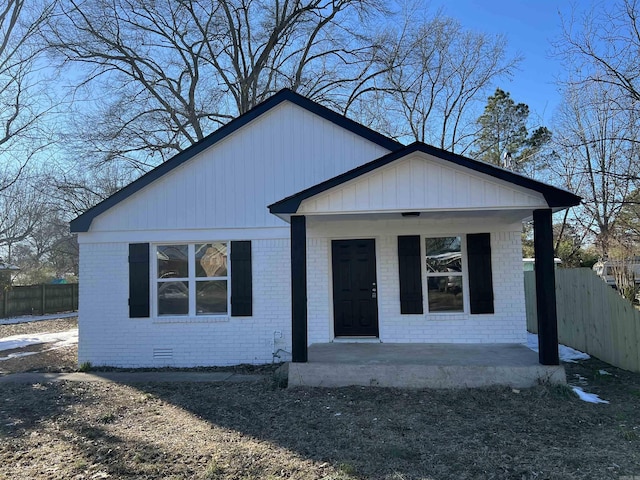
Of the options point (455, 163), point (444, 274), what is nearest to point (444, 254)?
point (444, 274)

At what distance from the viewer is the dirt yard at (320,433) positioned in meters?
4.25

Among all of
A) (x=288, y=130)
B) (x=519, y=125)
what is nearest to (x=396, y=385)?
(x=288, y=130)

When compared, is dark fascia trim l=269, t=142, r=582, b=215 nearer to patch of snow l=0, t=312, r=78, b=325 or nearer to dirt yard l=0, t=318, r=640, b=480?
dirt yard l=0, t=318, r=640, b=480

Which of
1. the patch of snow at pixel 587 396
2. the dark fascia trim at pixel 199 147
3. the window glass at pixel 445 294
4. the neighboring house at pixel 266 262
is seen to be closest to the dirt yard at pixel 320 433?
the patch of snow at pixel 587 396

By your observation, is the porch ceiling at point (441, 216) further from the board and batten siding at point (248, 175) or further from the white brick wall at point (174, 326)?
the white brick wall at point (174, 326)

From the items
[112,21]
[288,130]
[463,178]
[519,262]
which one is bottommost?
[519,262]

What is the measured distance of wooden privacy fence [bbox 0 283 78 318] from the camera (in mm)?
21703

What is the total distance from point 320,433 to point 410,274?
4.59 meters

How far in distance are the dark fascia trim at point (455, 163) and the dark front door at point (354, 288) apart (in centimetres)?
266

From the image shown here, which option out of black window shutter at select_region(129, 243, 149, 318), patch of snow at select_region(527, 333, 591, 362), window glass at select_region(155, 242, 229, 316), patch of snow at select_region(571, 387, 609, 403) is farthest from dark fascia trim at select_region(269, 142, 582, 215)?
black window shutter at select_region(129, 243, 149, 318)

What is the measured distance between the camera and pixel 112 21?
18484 mm

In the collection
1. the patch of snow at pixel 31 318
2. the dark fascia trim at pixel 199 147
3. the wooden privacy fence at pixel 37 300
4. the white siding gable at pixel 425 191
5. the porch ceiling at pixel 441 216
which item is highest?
the dark fascia trim at pixel 199 147

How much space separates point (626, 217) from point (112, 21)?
19864 mm

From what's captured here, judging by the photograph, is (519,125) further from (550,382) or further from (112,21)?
(550,382)
